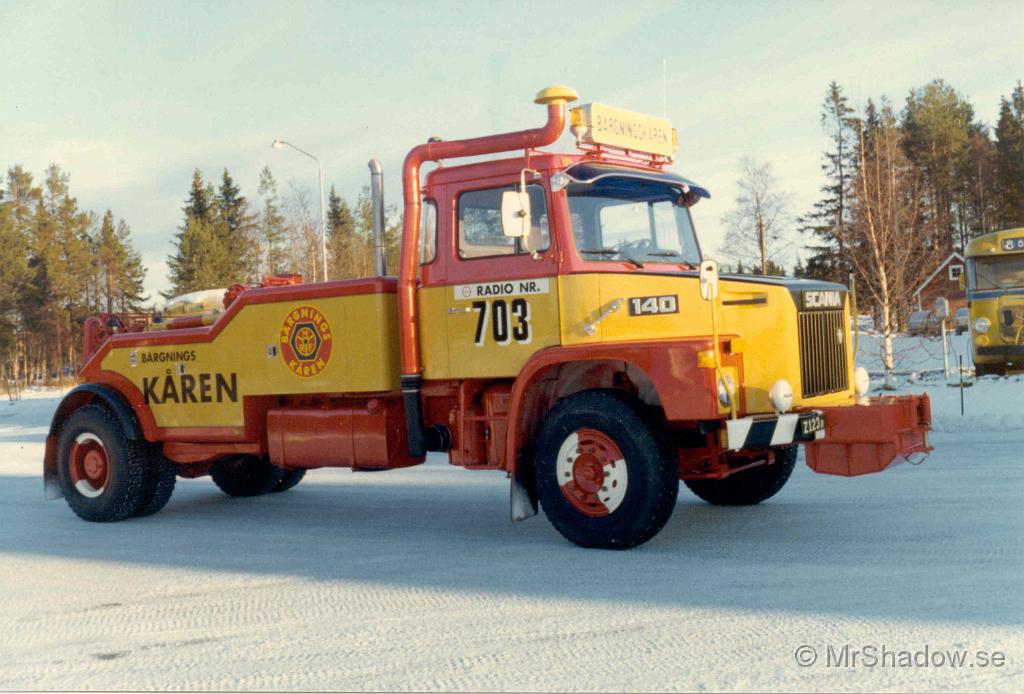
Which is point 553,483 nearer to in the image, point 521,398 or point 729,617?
point 521,398

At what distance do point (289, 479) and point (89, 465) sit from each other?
7.24 ft

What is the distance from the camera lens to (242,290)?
9.96m

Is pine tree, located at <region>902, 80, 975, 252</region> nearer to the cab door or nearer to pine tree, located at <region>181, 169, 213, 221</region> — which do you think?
pine tree, located at <region>181, 169, 213, 221</region>

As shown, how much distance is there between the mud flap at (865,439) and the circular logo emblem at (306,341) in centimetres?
393

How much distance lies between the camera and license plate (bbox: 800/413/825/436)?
7047 millimetres

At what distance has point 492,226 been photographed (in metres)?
8.04

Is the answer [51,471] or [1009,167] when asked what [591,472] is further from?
[1009,167]

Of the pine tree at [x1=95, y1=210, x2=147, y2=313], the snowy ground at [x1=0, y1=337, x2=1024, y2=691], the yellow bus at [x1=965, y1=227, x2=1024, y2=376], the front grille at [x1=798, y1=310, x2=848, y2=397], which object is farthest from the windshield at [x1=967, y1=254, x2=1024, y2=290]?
the pine tree at [x1=95, y1=210, x2=147, y2=313]

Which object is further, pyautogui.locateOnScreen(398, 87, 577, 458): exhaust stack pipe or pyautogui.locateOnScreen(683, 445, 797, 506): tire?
pyautogui.locateOnScreen(683, 445, 797, 506): tire

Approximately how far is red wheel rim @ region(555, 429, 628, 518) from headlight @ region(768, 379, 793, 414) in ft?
3.49

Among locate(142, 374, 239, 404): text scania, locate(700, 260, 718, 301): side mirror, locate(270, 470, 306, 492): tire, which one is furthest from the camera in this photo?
locate(270, 470, 306, 492): tire

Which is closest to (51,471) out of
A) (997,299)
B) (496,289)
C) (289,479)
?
(289,479)

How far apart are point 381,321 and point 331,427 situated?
103 centimetres

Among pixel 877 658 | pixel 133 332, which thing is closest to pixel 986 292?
pixel 133 332
